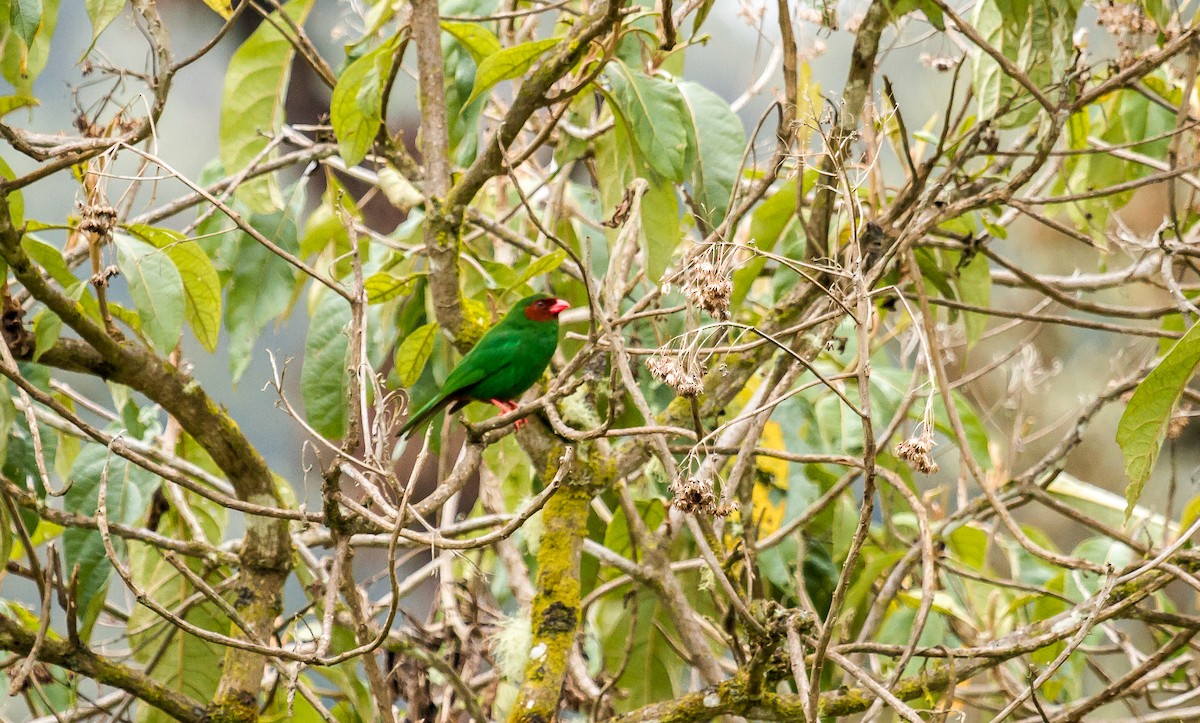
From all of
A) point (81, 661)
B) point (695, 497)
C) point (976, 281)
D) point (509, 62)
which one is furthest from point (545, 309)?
point (695, 497)

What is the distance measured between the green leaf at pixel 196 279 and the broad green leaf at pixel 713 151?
1227 mm

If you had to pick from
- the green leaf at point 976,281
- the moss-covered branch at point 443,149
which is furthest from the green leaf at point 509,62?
the green leaf at point 976,281

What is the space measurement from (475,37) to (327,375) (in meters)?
1.00

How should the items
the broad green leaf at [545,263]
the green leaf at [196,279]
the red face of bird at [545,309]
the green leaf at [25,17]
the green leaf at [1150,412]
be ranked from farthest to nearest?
the red face of bird at [545,309]
the broad green leaf at [545,263]
the green leaf at [196,279]
the green leaf at [25,17]
the green leaf at [1150,412]

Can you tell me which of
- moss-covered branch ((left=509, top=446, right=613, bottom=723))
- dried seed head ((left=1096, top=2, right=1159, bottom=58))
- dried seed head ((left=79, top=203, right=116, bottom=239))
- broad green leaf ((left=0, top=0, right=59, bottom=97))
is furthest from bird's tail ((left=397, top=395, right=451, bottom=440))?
dried seed head ((left=1096, top=2, right=1159, bottom=58))

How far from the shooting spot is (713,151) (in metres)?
2.97

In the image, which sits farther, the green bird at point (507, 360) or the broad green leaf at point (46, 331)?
Result: the green bird at point (507, 360)

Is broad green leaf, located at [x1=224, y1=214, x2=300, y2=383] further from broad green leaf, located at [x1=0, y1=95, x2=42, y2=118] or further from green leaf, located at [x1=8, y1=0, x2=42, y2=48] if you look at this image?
green leaf, located at [x1=8, y1=0, x2=42, y2=48]

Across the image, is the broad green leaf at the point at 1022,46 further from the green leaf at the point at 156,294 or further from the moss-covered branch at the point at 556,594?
the green leaf at the point at 156,294

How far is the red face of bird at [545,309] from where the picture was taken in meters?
3.49

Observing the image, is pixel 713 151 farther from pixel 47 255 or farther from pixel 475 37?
pixel 47 255

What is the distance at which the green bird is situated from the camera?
3057 millimetres

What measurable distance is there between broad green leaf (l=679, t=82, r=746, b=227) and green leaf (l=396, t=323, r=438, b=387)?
2.63ft

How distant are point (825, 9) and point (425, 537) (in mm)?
1589
